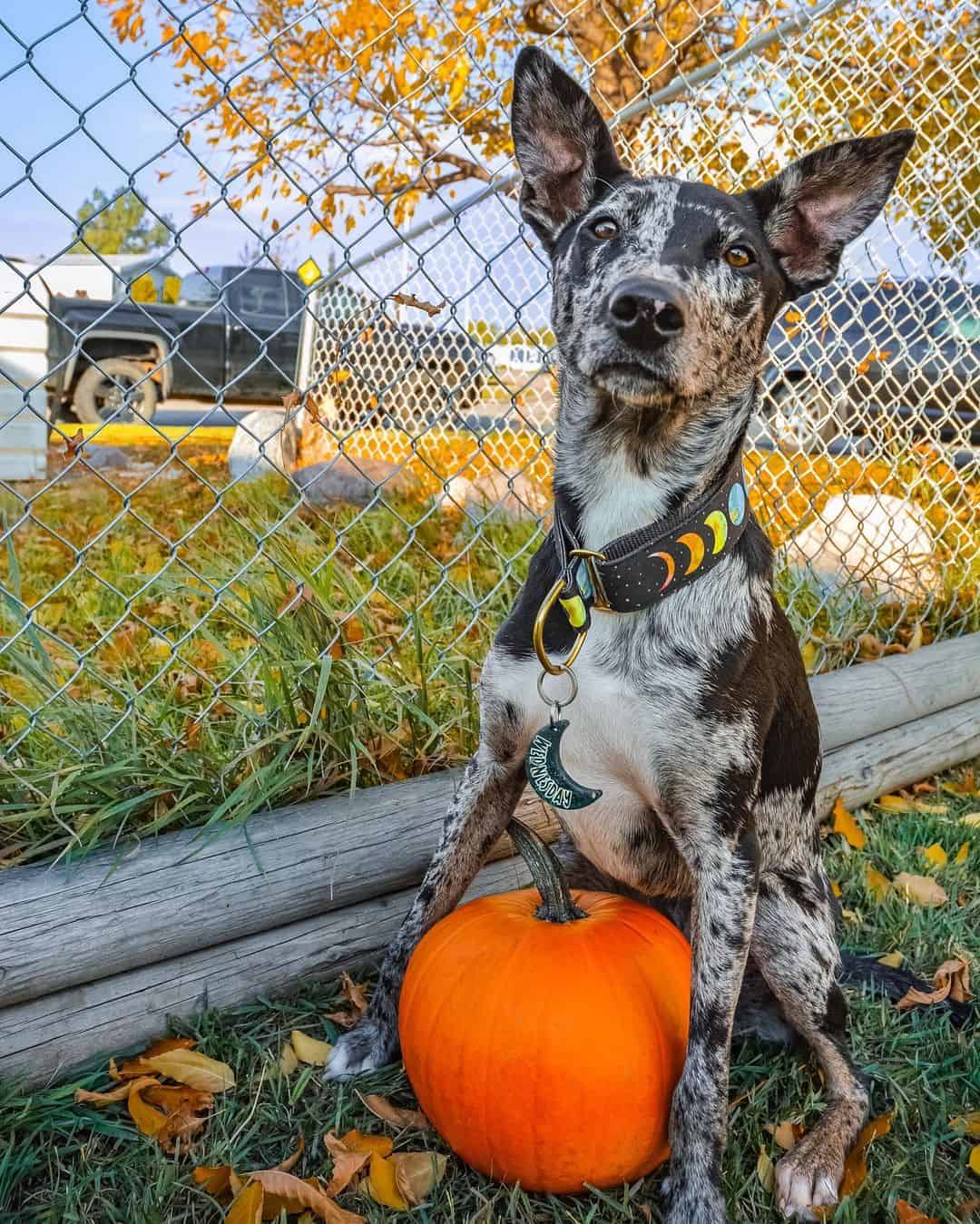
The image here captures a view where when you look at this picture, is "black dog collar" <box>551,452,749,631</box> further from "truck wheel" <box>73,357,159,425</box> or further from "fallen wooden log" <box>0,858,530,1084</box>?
"truck wheel" <box>73,357,159,425</box>

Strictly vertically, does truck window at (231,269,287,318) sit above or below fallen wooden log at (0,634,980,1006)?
above

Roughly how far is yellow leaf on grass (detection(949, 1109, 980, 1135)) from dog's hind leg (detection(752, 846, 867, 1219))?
0.21 metres

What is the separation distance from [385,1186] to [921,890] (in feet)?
6.16

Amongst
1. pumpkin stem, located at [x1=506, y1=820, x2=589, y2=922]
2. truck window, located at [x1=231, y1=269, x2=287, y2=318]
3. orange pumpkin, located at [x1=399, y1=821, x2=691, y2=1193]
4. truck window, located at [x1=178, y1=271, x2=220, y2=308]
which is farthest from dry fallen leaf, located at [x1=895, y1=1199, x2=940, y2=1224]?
truck window, located at [x1=178, y1=271, x2=220, y2=308]

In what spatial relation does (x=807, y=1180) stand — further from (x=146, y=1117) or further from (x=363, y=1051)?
(x=146, y=1117)

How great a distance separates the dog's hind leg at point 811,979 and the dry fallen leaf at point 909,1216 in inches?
6.3

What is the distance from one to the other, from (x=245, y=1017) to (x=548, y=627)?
3.77ft

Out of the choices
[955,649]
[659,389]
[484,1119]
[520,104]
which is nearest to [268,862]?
[484,1119]

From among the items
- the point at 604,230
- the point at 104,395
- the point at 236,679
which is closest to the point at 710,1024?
the point at 604,230

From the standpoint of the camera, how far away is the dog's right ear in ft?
6.71

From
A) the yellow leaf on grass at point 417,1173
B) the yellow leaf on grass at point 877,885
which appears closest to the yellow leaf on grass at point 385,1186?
the yellow leaf on grass at point 417,1173

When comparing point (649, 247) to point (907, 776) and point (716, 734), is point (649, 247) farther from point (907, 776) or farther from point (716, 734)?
point (907, 776)

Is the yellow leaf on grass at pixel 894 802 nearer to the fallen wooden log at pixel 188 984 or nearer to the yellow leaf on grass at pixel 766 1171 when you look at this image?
the fallen wooden log at pixel 188 984

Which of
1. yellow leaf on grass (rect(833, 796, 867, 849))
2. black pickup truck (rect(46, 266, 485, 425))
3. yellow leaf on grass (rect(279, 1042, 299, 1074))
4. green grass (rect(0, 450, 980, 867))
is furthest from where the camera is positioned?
black pickup truck (rect(46, 266, 485, 425))
